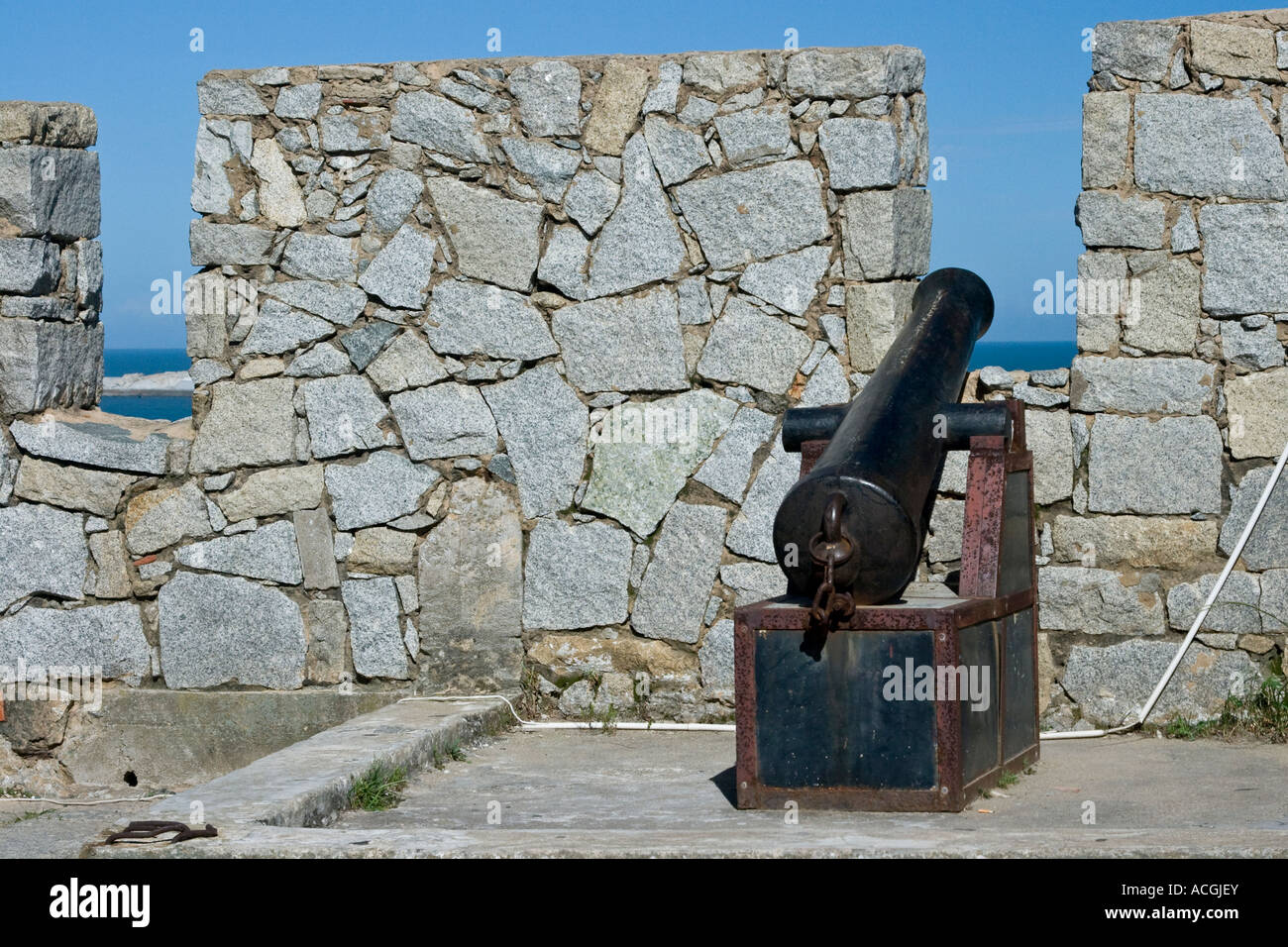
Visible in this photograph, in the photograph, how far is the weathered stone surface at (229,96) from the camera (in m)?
5.98

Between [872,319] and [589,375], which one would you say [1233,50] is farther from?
[589,375]

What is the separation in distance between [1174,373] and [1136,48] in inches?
47.0

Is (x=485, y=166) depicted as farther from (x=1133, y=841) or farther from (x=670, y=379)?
(x=1133, y=841)

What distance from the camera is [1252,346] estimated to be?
17.9 feet

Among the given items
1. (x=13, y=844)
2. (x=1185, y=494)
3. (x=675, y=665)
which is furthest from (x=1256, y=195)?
(x=13, y=844)

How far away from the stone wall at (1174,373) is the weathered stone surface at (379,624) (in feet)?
8.12

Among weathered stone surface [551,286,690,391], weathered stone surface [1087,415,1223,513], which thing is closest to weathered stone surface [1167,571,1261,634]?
weathered stone surface [1087,415,1223,513]

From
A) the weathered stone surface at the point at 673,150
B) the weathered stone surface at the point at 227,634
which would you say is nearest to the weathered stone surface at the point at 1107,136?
the weathered stone surface at the point at 673,150

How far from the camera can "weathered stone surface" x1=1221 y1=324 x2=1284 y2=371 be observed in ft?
17.9

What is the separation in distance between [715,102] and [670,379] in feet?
3.47

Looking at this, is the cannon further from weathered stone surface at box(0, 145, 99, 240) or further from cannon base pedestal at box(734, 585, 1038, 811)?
weathered stone surface at box(0, 145, 99, 240)

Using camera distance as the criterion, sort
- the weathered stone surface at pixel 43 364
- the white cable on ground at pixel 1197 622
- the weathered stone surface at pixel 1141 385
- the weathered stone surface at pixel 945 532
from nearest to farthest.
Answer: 1. the white cable on ground at pixel 1197 622
2. the weathered stone surface at pixel 1141 385
3. the weathered stone surface at pixel 945 532
4. the weathered stone surface at pixel 43 364

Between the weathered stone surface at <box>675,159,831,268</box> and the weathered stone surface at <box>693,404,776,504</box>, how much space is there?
0.60 m

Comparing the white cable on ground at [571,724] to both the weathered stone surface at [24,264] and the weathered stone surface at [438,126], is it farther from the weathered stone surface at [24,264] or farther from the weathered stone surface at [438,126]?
the weathered stone surface at [24,264]
